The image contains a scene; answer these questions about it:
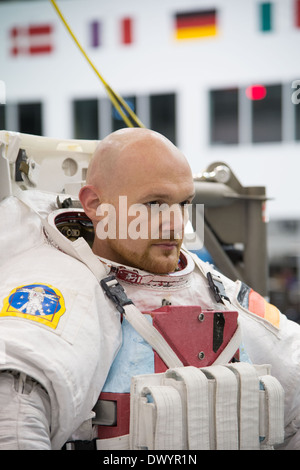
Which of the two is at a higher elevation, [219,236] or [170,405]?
[219,236]

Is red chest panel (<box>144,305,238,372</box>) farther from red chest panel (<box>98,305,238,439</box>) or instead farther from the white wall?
the white wall

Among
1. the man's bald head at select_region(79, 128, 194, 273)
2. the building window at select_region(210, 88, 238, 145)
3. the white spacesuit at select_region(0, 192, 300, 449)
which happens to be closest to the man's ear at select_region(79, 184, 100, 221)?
the man's bald head at select_region(79, 128, 194, 273)

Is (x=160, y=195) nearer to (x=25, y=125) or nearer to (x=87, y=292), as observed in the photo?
(x=87, y=292)

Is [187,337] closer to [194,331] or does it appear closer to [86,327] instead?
[194,331]

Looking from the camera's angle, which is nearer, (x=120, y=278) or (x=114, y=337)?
(x=114, y=337)

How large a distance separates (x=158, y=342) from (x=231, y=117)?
5778 millimetres

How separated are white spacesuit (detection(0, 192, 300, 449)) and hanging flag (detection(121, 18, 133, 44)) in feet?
17.5

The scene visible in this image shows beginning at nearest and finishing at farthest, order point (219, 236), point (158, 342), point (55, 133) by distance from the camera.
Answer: point (158, 342), point (219, 236), point (55, 133)

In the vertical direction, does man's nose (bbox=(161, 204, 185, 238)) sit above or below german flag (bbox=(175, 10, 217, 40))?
below

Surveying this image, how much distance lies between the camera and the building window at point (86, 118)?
6719 mm

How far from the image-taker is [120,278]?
1340 mm

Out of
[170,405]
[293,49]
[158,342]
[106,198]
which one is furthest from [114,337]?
[293,49]

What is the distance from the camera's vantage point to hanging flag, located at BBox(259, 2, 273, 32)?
6.08 meters

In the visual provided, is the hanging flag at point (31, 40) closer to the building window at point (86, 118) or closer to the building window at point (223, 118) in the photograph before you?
the building window at point (86, 118)
